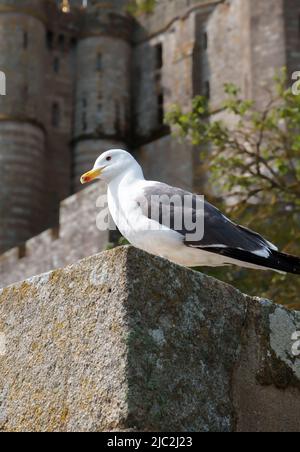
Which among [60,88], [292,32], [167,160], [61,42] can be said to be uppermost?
[61,42]

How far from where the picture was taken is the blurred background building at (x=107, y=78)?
133 feet

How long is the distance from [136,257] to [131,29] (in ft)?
145

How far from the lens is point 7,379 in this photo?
13.1ft

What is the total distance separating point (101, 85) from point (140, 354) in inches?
1681

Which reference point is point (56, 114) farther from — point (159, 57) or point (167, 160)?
point (167, 160)

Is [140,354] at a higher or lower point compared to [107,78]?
lower

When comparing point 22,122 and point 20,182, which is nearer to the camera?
point 20,182

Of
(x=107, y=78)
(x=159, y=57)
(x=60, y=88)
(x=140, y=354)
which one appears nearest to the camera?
(x=140, y=354)

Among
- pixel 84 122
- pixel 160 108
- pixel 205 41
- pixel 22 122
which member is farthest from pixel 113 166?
pixel 160 108

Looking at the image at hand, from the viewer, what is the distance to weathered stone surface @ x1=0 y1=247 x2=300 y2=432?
3615 mm

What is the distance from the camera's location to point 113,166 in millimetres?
5406

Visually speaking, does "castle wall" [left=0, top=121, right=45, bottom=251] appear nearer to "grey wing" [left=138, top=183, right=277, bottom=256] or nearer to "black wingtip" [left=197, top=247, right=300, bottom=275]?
"grey wing" [left=138, top=183, right=277, bottom=256]

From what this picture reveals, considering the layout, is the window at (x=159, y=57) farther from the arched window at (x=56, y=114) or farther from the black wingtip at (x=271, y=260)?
the black wingtip at (x=271, y=260)

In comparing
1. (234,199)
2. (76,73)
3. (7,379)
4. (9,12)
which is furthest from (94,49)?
(7,379)
